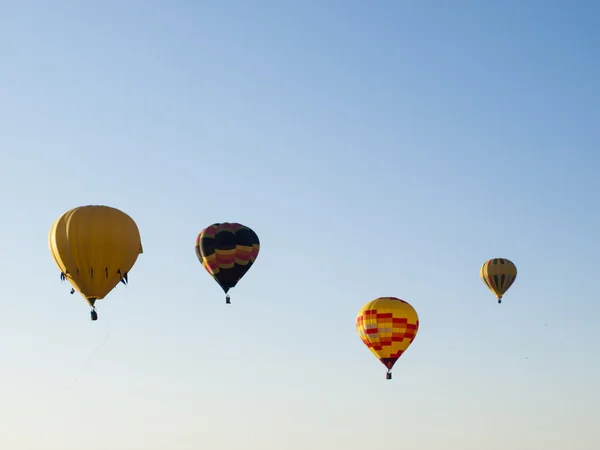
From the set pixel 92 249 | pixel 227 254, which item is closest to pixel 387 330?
pixel 227 254

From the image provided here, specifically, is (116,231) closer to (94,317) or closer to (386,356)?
(94,317)

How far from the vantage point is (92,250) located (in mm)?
74062

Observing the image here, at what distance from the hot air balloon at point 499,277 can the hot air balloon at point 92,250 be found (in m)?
47.2

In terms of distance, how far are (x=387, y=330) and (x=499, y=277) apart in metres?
27.7

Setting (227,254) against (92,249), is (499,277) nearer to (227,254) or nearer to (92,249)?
(227,254)

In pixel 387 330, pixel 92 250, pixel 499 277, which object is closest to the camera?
pixel 92 250

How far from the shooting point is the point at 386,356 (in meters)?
90.4

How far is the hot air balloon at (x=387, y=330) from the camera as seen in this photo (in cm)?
9006

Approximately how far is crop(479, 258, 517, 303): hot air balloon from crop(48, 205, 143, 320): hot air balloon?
4721 centimetres

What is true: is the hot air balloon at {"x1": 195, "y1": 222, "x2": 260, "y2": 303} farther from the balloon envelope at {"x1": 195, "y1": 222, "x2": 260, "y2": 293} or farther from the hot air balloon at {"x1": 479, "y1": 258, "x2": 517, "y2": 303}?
the hot air balloon at {"x1": 479, "y1": 258, "x2": 517, "y2": 303}

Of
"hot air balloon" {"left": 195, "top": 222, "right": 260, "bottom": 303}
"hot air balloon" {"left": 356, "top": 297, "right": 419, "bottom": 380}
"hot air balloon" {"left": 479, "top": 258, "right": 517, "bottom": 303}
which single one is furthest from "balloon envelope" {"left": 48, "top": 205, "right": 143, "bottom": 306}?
"hot air balloon" {"left": 479, "top": 258, "right": 517, "bottom": 303}

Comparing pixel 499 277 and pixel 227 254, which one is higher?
pixel 499 277

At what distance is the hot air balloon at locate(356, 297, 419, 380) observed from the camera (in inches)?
3546

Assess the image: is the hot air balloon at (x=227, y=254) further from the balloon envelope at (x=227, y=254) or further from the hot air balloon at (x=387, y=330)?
the hot air balloon at (x=387, y=330)
